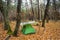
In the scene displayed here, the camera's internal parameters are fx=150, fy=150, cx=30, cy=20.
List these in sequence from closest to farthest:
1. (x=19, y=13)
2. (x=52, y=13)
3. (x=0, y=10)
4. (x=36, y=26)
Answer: (x=19, y=13), (x=0, y=10), (x=36, y=26), (x=52, y=13)

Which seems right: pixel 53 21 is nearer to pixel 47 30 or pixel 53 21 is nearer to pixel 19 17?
pixel 47 30

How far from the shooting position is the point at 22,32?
231 inches

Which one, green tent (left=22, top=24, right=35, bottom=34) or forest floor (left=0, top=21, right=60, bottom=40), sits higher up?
green tent (left=22, top=24, right=35, bottom=34)

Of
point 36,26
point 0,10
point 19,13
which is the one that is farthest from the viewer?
point 36,26

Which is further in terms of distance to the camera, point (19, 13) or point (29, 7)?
point (29, 7)

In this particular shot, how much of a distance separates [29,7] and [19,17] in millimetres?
777

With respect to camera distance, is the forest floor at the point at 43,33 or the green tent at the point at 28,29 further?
the green tent at the point at 28,29

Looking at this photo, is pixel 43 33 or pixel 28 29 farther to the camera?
pixel 43 33

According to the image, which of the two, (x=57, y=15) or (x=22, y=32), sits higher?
(x=57, y=15)

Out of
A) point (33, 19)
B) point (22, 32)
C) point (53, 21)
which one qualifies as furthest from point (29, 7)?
point (53, 21)

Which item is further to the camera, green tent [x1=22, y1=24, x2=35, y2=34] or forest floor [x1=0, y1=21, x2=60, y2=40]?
green tent [x1=22, y1=24, x2=35, y2=34]

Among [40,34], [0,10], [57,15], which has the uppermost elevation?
[0,10]

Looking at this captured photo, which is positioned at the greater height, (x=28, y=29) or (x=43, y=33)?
(x=28, y=29)

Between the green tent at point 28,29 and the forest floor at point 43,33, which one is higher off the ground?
the green tent at point 28,29
